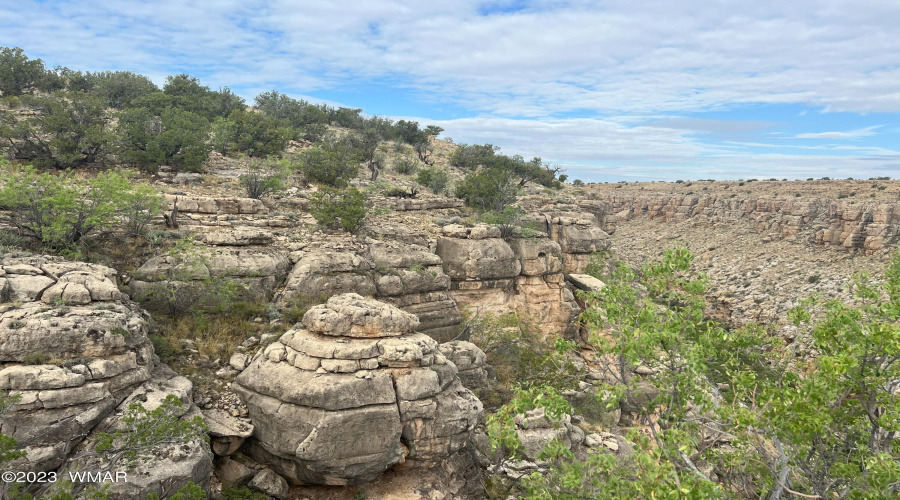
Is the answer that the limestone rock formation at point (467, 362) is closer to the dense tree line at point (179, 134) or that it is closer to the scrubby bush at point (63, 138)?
the dense tree line at point (179, 134)

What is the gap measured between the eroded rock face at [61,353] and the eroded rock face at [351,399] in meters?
2.41

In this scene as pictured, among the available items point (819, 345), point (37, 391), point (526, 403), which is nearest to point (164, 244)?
point (37, 391)

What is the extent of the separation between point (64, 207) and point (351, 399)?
9.75 m

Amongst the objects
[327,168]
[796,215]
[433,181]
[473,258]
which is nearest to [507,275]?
[473,258]

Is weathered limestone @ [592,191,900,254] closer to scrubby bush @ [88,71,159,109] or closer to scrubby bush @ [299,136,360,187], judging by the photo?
scrubby bush @ [299,136,360,187]

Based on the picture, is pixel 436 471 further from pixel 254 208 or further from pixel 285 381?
pixel 254 208

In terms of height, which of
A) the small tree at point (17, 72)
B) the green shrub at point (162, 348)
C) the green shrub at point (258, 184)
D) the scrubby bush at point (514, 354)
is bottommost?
the scrubby bush at point (514, 354)

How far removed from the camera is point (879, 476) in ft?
16.6

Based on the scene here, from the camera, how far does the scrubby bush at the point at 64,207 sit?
39.7ft

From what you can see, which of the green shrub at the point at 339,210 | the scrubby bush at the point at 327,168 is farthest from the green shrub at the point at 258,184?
the scrubby bush at the point at 327,168

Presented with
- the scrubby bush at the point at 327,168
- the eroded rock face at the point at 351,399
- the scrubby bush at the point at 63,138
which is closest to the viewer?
the eroded rock face at the point at 351,399

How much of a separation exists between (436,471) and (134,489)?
20.1 ft

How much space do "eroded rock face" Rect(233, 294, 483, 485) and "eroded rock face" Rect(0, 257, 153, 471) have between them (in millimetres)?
2408

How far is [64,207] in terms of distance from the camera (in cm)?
1226
